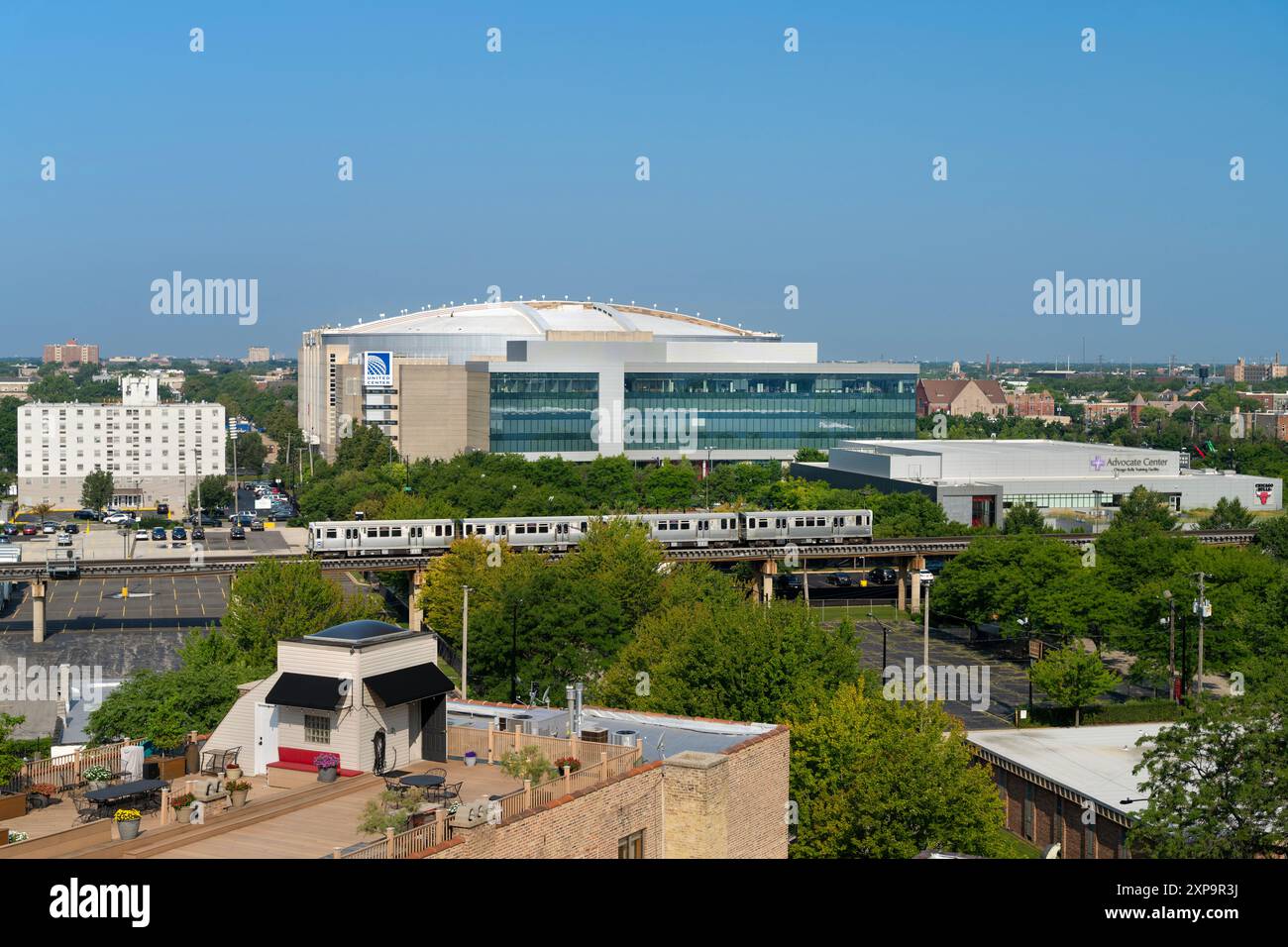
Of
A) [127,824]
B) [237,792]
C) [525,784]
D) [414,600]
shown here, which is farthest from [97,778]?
[414,600]

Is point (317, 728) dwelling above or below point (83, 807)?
above

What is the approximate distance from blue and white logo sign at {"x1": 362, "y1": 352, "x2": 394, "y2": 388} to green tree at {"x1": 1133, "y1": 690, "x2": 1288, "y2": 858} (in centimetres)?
10340

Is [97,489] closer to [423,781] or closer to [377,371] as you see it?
[377,371]

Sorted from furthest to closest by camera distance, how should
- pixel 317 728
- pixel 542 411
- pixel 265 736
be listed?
pixel 542 411
pixel 265 736
pixel 317 728

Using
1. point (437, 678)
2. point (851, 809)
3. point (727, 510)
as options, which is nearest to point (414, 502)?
point (727, 510)

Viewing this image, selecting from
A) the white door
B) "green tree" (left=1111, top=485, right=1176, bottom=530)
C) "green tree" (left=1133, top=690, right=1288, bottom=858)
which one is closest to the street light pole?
"green tree" (left=1133, top=690, right=1288, bottom=858)

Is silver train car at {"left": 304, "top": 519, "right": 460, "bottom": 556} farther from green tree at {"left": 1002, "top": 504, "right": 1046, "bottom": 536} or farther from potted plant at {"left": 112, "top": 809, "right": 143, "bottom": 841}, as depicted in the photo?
potted plant at {"left": 112, "top": 809, "right": 143, "bottom": 841}

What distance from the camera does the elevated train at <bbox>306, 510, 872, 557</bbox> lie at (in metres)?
62.3

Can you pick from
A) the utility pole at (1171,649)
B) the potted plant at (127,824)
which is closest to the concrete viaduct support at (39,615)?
the utility pole at (1171,649)

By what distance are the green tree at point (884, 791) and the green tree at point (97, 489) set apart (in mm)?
99979

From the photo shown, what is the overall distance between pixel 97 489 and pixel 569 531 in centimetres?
6444

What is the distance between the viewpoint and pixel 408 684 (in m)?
16.7

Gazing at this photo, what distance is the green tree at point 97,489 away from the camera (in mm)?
115625
